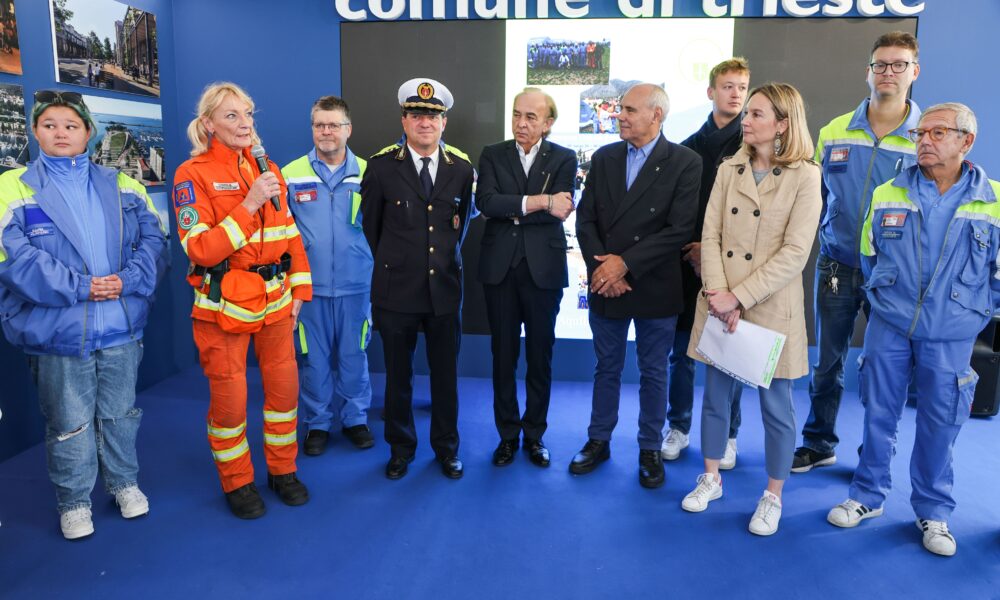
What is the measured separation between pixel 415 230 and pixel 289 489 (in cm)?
133

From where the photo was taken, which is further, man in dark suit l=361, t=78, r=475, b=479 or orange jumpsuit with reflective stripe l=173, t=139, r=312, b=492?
man in dark suit l=361, t=78, r=475, b=479

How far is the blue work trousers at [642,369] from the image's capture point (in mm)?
3398

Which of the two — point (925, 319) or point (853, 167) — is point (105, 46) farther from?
point (925, 319)

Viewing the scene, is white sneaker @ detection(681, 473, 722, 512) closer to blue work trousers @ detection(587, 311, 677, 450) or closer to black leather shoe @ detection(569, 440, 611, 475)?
blue work trousers @ detection(587, 311, 677, 450)

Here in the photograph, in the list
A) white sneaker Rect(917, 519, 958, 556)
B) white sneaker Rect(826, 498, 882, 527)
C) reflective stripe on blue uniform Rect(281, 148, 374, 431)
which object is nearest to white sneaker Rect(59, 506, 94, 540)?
reflective stripe on blue uniform Rect(281, 148, 374, 431)

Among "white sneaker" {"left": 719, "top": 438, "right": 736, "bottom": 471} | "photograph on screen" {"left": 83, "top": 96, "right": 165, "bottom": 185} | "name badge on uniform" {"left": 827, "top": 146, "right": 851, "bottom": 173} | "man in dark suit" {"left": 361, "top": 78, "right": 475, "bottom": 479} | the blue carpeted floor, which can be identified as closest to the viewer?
the blue carpeted floor

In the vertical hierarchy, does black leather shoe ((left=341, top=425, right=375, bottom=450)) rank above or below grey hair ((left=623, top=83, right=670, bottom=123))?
below

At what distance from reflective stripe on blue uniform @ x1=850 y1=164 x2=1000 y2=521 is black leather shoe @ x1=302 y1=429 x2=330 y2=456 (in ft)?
8.78

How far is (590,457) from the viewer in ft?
11.8

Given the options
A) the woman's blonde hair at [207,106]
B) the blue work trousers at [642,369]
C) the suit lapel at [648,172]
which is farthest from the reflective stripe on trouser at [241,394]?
the suit lapel at [648,172]

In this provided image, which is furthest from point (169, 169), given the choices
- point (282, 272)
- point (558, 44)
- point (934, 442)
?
point (934, 442)

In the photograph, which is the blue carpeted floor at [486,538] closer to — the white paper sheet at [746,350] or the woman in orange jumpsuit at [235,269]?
the woman in orange jumpsuit at [235,269]

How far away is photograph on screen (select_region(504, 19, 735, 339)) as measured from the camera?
15.4ft

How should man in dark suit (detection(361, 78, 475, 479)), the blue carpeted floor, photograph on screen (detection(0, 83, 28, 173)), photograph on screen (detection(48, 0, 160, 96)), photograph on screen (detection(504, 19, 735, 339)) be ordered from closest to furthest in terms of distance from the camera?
the blue carpeted floor < man in dark suit (detection(361, 78, 475, 479)) < photograph on screen (detection(0, 83, 28, 173)) < photograph on screen (detection(48, 0, 160, 96)) < photograph on screen (detection(504, 19, 735, 339))
